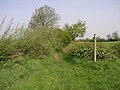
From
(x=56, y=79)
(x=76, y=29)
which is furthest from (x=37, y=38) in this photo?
(x=76, y=29)

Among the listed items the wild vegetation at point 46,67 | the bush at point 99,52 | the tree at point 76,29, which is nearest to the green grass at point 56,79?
the wild vegetation at point 46,67

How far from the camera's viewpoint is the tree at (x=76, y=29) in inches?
1010

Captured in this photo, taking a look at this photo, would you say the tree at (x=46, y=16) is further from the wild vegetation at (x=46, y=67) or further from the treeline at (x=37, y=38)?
the wild vegetation at (x=46, y=67)

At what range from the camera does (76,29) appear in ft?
85.8

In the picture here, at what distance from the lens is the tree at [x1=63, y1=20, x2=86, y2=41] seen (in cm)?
2565

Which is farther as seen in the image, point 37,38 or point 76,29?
point 76,29

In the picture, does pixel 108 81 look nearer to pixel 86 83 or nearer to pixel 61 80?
pixel 86 83

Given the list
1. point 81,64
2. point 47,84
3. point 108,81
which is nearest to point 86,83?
point 108,81

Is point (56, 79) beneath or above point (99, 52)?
beneath

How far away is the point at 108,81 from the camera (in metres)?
8.48

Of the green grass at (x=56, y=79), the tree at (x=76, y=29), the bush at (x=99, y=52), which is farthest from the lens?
the tree at (x=76, y=29)

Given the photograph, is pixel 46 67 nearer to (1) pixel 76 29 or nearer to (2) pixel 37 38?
(2) pixel 37 38

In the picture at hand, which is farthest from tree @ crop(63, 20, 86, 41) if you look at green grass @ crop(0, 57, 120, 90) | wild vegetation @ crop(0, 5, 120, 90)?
green grass @ crop(0, 57, 120, 90)

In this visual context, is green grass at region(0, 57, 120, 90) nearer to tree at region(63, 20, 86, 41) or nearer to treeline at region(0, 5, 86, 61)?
treeline at region(0, 5, 86, 61)
